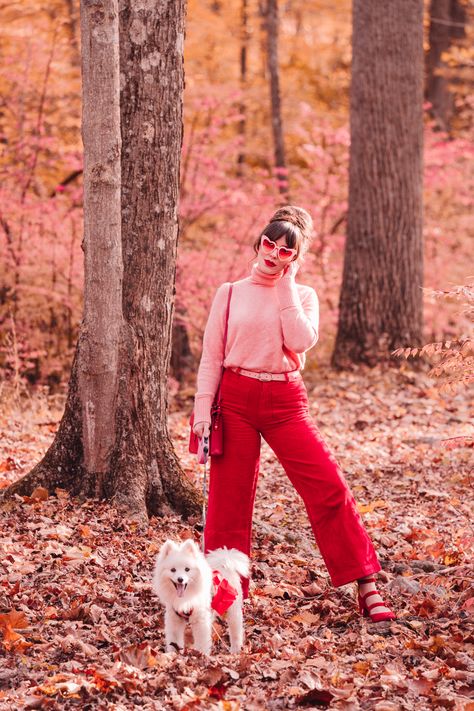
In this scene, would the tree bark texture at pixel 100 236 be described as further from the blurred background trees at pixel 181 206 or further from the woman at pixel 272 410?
the blurred background trees at pixel 181 206

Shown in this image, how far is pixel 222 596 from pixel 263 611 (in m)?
0.75

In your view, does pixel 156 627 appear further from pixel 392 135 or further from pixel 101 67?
pixel 392 135

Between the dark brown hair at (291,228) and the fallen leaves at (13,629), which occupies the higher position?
the dark brown hair at (291,228)

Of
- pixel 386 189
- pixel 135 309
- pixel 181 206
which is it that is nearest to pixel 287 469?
pixel 135 309

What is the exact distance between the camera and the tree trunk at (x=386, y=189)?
10625mm

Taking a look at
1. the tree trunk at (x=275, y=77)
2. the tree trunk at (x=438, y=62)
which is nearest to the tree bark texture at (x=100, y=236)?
the tree trunk at (x=275, y=77)

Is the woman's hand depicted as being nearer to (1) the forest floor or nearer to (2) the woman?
(2) the woman

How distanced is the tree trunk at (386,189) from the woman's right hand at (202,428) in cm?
672

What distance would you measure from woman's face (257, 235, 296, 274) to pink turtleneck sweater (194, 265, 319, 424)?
43 mm

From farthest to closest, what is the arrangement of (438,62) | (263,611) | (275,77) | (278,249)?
1. (438,62)
2. (275,77)
3. (263,611)
4. (278,249)

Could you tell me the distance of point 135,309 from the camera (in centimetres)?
545

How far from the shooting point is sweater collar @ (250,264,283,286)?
4.18m

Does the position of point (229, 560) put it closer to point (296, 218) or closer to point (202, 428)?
point (202, 428)

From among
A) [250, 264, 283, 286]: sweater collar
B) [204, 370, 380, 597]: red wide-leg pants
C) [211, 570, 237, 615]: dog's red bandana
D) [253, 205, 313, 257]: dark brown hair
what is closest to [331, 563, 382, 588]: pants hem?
[204, 370, 380, 597]: red wide-leg pants
